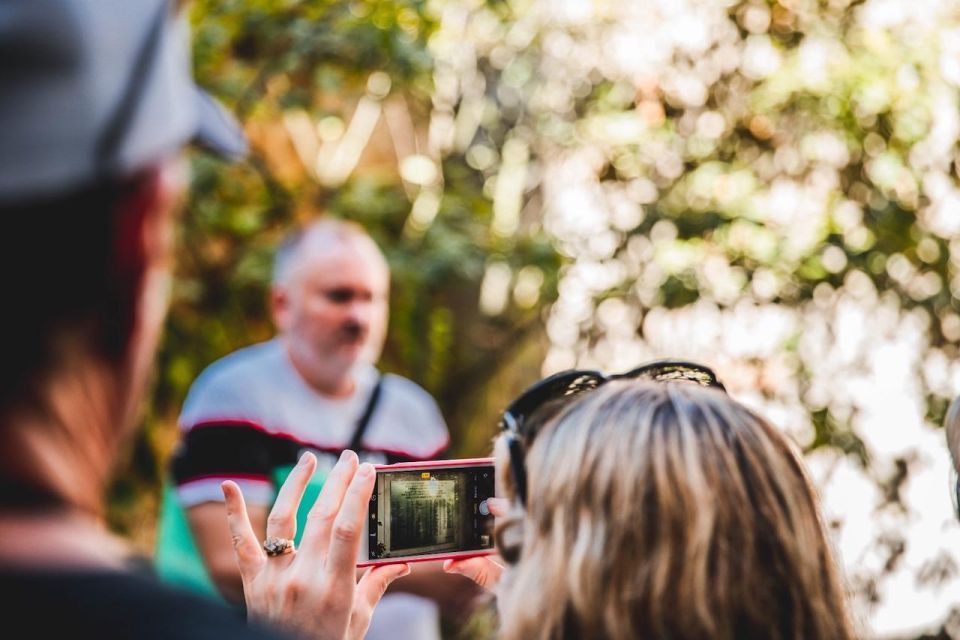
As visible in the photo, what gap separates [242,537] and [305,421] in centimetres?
151

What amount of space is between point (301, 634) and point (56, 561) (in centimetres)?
81


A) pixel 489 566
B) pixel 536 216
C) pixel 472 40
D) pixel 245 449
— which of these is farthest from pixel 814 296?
pixel 489 566

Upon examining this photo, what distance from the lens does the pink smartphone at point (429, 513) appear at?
1.83 meters

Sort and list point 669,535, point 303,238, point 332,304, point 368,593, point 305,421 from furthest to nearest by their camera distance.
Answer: point 303,238, point 332,304, point 305,421, point 368,593, point 669,535

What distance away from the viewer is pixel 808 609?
4.24 ft

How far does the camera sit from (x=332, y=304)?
3355 millimetres

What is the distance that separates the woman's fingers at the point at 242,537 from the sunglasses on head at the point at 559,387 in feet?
1.33

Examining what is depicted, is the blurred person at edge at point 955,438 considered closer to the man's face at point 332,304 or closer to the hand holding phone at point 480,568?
the hand holding phone at point 480,568

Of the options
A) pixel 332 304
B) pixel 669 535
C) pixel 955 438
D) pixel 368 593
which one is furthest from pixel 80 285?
pixel 332 304

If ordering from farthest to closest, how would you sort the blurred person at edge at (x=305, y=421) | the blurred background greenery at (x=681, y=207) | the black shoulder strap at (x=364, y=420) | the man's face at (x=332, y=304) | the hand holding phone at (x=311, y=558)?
the blurred background greenery at (x=681, y=207) → the man's face at (x=332, y=304) → the black shoulder strap at (x=364, y=420) → the blurred person at edge at (x=305, y=421) → the hand holding phone at (x=311, y=558)

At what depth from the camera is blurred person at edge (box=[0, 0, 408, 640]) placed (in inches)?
23.8

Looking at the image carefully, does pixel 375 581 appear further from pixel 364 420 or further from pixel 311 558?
pixel 364 420

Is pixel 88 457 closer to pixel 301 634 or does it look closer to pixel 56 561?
pixel 56 561

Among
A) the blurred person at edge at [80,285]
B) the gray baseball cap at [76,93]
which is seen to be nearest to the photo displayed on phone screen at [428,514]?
the blurred person at edge at [80,285]
